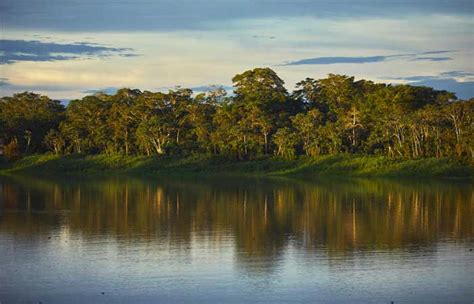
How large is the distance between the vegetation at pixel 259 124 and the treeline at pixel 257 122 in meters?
A: 0.07

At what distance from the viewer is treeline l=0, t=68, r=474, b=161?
150ft

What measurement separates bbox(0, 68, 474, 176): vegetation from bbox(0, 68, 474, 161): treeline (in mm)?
72

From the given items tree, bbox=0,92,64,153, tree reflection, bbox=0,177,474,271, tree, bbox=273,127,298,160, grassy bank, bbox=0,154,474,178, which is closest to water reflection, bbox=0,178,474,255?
tree reflection, bbox=0,177,474,271

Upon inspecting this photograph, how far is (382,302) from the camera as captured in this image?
1160 centimetres

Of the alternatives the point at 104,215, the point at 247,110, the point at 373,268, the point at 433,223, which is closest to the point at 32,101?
the point at 247,110

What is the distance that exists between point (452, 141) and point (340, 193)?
50.2ft

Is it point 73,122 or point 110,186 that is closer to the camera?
point 110,186

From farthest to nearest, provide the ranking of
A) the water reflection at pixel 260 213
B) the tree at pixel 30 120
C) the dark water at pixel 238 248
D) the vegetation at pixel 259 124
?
the tree at pixel 30 120, the vegetation at pixel 259 124, the water reflection at pixel 260 213, the dark water at pixel 238 248

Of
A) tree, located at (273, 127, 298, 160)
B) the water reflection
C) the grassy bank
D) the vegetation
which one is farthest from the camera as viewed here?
tree, located at (273, 127, 298, 160)

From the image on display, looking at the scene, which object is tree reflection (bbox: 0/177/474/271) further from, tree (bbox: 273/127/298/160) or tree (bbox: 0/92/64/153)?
tree (bbox: 0/92/64/153)

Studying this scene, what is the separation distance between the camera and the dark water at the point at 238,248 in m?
12.4

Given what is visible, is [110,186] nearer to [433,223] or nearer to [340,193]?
[340,193]

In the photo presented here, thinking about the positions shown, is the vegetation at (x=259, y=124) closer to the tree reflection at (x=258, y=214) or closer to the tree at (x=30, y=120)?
the tree at (x=30, y=120)

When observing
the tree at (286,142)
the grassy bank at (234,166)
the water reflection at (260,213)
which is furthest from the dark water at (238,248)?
the tree at (286,142)
